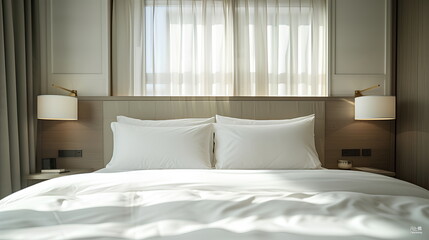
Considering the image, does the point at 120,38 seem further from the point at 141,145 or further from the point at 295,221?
the point at 295,221

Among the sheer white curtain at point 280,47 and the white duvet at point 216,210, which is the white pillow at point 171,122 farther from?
the white duvet at point 216,210

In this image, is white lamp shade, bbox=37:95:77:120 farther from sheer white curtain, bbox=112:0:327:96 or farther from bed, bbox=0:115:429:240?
bed, bbox=0:115:429:240

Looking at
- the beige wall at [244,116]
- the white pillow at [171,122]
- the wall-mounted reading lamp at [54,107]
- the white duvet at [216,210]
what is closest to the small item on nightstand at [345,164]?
the beige wall at [244,116]

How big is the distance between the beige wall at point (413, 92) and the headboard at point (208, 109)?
88cm

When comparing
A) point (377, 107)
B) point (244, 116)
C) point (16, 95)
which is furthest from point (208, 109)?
point (16, 95)

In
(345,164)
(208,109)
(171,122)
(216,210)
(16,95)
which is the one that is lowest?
(345,164)

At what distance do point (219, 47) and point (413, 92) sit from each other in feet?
6.89

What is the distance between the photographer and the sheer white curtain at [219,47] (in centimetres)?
316

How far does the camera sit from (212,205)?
118 cm

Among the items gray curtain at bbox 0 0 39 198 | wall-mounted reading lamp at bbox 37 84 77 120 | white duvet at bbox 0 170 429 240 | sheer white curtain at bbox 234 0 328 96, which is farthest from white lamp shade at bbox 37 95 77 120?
sheer white curtain at bbox 234 0 328 96

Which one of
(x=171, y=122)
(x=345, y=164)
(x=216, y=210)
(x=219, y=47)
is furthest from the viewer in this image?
(x=219, y=47)

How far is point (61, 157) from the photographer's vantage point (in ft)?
9.84

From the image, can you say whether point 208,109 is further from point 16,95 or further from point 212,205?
point 212,205

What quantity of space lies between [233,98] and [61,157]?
1.93 meters
